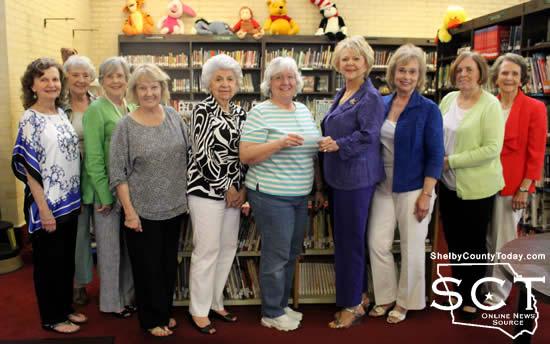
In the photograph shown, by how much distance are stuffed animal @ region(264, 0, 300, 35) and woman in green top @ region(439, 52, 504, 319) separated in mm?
5135

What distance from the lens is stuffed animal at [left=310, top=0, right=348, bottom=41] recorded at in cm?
776

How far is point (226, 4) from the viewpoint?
26.7ft

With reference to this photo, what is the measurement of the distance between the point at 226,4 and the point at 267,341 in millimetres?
6701

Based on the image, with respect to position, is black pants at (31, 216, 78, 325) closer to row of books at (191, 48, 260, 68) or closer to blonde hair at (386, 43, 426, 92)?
blonde hair at (386, 43, 426, 92)

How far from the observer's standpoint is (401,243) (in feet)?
9.75

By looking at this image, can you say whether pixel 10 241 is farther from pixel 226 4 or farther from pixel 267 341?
pixel 226 4

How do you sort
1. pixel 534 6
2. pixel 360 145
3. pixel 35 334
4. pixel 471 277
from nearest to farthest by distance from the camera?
pixel 360 145 < pixel 35 334 < pixel 471 277 < pixel 534 6

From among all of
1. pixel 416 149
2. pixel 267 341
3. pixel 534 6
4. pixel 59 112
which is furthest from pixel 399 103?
pixel 534 6

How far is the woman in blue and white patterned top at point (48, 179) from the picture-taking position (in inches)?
101

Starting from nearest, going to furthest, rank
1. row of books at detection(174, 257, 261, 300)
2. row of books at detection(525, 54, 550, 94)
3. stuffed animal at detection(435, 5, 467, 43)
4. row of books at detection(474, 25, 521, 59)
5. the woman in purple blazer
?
the woman in purple blazer → row of books at detection(174, 257, 261, 300) → row of books at detection(525, 54, 550, 94) → row of books at detection(474, 25, 521, 59) → stuffed animal at detection(435, 5, 467, 43)

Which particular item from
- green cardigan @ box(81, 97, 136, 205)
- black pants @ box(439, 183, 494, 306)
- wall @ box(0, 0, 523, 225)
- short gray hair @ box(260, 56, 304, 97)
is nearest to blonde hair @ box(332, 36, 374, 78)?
short gray hair @ box(260, 56, 304, 97)

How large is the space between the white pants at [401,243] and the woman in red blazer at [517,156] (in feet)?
1.88

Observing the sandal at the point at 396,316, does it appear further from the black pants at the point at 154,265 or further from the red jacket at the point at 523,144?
the black pants at the point at 154,265

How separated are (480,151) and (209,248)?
1754 mm
